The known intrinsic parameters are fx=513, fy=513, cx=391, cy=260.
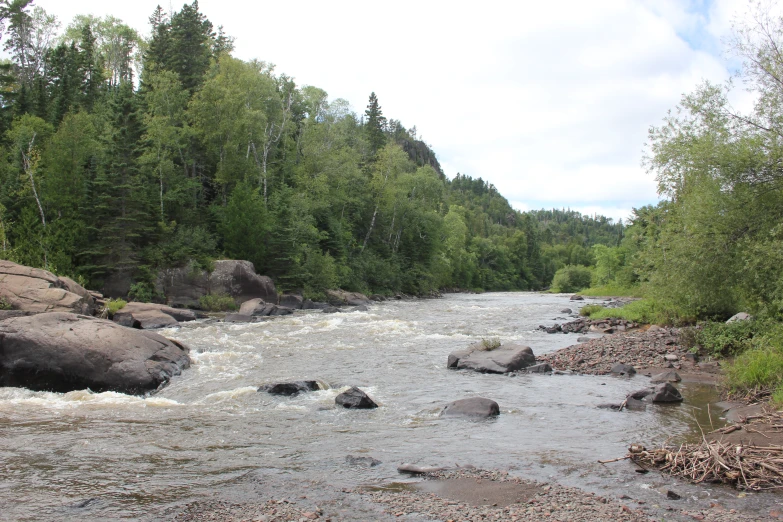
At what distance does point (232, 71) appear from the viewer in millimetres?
46906

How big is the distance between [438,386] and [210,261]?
27218 millimetres

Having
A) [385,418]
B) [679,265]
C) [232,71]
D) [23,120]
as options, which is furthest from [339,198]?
[385,418]

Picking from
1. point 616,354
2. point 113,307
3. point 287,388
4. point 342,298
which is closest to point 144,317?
point 113,307

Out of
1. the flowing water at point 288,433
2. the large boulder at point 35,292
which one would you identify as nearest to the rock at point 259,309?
the large boulder at point 35,292

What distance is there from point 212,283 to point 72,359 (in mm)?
23235

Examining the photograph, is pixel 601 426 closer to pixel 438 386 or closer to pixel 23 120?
pixel 438 386

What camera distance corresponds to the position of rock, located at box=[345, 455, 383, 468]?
855cm

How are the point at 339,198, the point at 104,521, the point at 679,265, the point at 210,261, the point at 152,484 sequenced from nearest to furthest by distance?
the point at 104,521 < the point at 152,484 < the point at 679,265 < the point at 210,261 < the point at 339,198

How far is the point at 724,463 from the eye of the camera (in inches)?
299

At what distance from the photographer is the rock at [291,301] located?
39766 millimetres

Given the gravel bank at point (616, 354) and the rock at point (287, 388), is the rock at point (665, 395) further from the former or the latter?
the rock at point (287, 388)

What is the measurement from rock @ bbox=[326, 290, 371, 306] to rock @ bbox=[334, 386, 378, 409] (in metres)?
31.7

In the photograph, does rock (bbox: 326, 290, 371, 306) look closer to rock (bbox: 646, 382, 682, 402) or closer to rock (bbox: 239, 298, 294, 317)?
rock (bbox: 239, 298, 294, 317)

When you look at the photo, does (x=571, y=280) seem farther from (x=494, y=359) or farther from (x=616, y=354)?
(x=494, y=359)
